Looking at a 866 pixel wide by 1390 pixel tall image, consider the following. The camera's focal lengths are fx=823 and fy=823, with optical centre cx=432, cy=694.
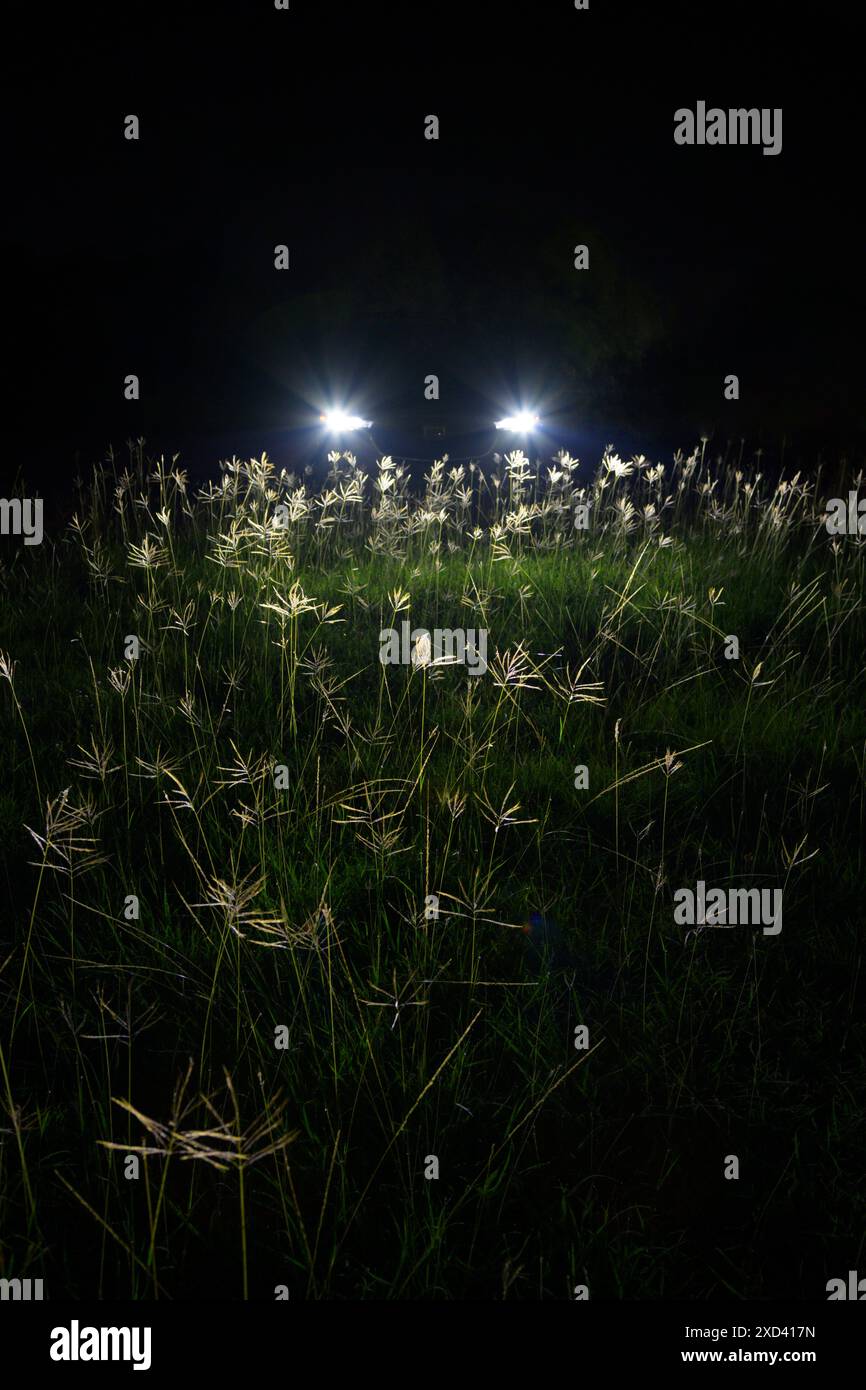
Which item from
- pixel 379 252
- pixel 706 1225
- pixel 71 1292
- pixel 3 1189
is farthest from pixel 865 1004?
pixel 379 252

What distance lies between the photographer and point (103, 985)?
169 centimetres

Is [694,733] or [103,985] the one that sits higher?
[694,733]

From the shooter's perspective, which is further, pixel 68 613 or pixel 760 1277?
pixel 68 613

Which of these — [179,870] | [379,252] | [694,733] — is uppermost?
[379,252]

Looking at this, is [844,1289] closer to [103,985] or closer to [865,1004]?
[865,1004]

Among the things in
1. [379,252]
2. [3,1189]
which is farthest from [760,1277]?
[379,252]

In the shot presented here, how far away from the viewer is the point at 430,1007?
1643mm

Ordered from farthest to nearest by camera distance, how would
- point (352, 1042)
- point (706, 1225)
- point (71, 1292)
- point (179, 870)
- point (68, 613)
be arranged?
point (68, 613) → point (179, 870) → point (352, 1042) → point (706, 1225) → point (71, 1292)

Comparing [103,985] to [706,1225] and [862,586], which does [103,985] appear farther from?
[862,586]

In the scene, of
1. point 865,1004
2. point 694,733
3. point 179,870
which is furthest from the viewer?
point 694,733

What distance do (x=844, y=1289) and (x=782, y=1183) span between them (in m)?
0.15

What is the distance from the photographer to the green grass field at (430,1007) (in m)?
1.24

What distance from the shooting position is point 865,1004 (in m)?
1.67

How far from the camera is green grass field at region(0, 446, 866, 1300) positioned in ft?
4.07
